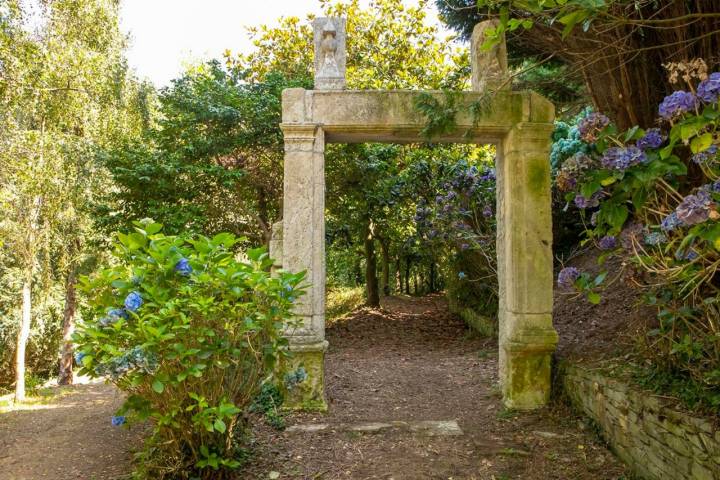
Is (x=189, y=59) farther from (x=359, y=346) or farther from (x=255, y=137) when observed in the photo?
(x=359, y=346)

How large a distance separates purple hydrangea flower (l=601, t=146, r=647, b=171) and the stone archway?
5.18 feet

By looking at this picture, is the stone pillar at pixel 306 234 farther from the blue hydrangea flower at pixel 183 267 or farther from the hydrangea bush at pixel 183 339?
the blue hydrangea flower at pixel 183 267


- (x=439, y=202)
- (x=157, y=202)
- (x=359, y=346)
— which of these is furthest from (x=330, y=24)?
(x=359, y=346)

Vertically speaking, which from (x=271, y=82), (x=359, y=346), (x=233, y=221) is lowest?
(x=359, y=346)

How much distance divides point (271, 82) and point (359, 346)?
456 centimetres

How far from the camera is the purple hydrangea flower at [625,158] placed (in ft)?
8.24

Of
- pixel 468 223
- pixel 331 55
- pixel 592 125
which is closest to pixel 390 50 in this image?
pixel 468 223

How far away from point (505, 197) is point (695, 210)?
2.27m

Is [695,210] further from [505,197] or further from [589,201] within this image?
[505,197]

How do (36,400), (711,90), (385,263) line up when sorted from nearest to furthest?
(711,90) < (36,400) < (385,263)

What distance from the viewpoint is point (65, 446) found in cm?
385

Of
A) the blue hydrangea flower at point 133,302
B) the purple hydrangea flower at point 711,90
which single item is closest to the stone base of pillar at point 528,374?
the purple hydrangea flower at point 711,90

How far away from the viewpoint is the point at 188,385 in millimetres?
2803

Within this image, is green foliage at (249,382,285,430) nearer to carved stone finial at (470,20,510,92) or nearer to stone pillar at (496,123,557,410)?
stone pillar at (496,123,557,410)
